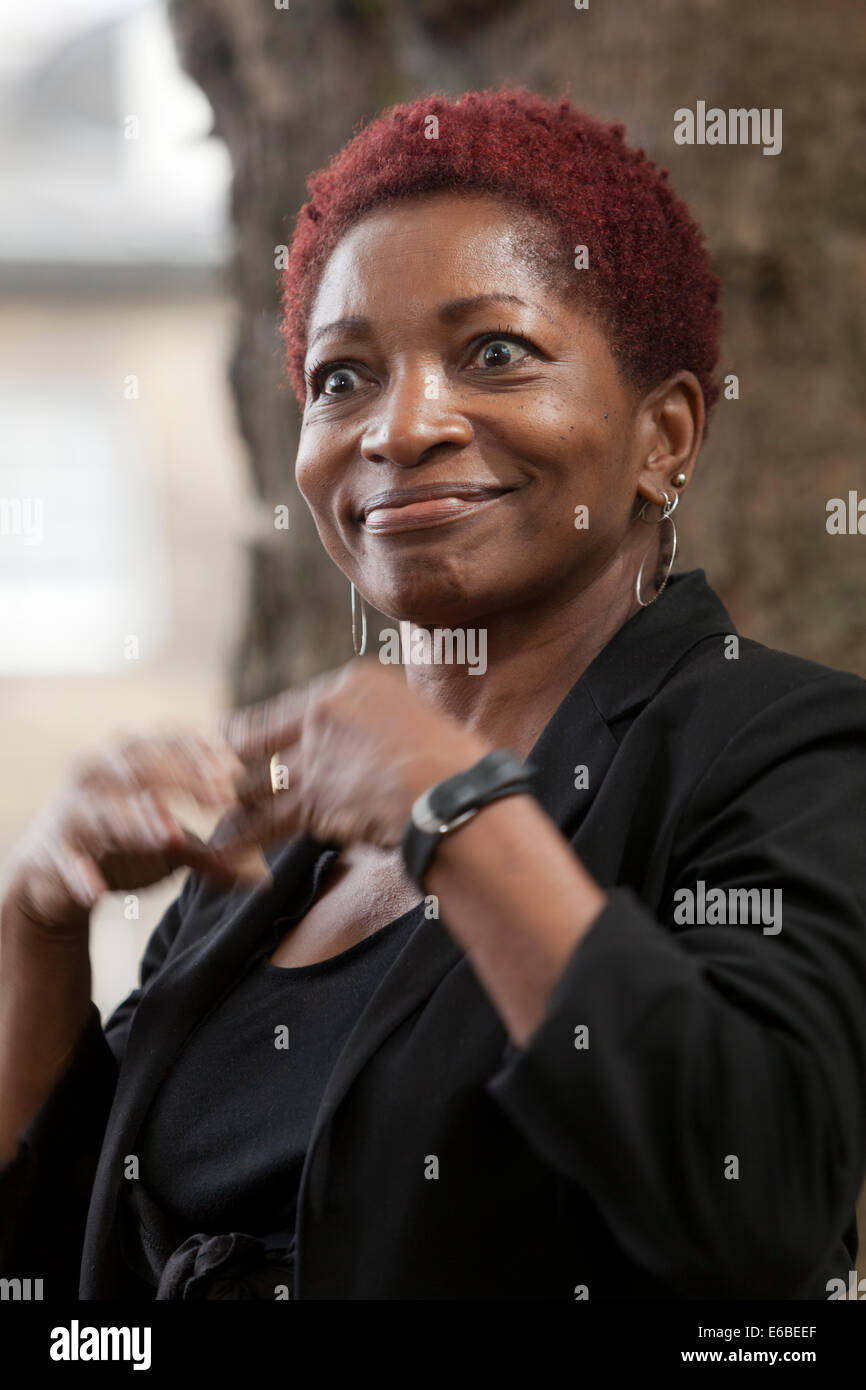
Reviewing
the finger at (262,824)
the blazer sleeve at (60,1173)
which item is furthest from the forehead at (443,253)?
the blazer sleeve at (60,1173)

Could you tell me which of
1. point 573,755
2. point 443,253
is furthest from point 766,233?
point 573,755

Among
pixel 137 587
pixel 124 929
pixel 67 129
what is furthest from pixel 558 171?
pixel 67 129

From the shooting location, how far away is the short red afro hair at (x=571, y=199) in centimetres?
104

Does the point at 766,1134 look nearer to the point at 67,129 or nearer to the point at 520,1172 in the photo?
the point at 520,1172

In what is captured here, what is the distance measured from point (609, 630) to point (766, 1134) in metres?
0.47

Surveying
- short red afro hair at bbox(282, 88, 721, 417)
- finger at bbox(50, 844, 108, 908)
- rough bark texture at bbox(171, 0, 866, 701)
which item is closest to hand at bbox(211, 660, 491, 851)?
finger at bbox(50, 844, 108, 908)

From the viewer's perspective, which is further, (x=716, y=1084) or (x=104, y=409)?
(x=104, y=409)

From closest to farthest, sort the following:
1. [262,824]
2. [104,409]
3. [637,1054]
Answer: [637,1054], [262,824], [104,409]

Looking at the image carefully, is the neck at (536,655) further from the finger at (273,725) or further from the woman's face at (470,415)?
the finger at (273,725)

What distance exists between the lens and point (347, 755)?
2.81 ft

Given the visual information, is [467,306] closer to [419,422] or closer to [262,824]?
[419,422]

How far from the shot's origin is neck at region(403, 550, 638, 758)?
106 cm

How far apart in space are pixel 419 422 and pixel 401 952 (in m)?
0.36

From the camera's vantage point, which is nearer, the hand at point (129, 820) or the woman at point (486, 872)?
the woman at point (486, 872)
